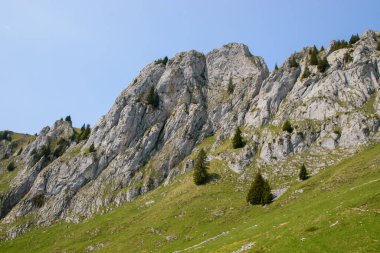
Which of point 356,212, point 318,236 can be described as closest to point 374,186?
point 356,212

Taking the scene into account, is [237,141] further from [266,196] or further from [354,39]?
[354,39]

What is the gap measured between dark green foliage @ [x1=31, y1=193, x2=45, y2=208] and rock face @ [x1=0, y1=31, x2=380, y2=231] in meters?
0.34

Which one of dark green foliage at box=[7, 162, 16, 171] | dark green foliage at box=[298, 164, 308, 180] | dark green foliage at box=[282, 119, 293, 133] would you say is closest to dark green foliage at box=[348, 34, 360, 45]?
dark green foliage at box=[282, 119, 293, 133]

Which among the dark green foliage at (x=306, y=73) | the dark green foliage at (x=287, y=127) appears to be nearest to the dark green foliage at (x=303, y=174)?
the dark green foliage at (x=287, y=127)

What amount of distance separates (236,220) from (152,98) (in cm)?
8495

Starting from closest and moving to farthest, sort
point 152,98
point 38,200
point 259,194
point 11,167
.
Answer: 1. point 259,194
2. point 38,200
3. point 152,98
4. point 11,167

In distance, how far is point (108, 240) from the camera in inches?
3004

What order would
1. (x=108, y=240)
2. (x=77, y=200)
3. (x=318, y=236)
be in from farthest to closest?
(x=77, y=200) < (x=108, y=240) < (x=318, y=236)

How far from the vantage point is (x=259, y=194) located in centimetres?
7156

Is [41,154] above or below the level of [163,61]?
below

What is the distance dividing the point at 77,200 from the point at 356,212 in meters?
97.4

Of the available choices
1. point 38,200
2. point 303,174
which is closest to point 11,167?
point 38,200

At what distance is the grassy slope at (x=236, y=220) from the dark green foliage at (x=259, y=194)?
2.06 m

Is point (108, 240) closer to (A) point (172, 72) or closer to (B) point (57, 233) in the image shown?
(B) point (57, 233)
